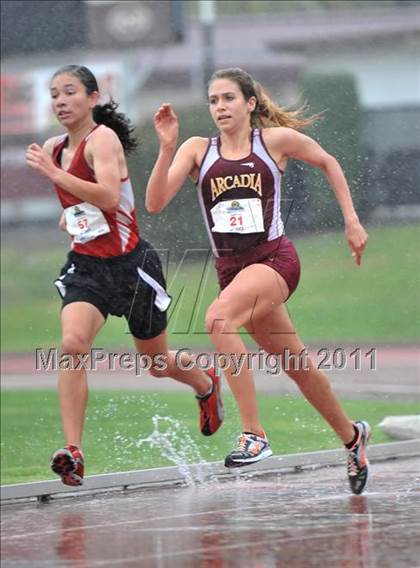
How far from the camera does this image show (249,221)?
6836mm

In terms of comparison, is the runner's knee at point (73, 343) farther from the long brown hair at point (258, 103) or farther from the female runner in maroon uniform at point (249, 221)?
the long brown hair at point (258, 103)

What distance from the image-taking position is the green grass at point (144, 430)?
8977 mm

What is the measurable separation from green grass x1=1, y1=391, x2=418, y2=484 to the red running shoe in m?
0.64

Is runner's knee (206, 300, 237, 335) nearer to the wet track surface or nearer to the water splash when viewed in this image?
the wet track surface

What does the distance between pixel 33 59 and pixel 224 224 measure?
7301 mm

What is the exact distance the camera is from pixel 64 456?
629cm

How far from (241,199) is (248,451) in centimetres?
122

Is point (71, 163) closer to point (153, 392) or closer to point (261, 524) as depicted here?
point (261, 524)

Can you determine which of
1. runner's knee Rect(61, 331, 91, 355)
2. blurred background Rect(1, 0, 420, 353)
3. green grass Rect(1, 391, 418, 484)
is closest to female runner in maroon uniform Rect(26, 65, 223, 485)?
runner's knee Rect(61, 331, 91, 355)

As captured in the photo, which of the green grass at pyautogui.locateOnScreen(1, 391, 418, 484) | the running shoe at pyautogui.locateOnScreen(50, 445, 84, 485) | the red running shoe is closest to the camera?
the running shoe at pyautogui.locateOnScreen(50, 445, 84, 485)

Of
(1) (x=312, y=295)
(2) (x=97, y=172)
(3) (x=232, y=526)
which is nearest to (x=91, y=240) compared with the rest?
(2) (x=97, y=172)

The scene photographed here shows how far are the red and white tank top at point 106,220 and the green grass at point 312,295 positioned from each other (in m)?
3.69

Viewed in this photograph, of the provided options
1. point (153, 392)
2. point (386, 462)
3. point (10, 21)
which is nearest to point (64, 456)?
point (386, 462)

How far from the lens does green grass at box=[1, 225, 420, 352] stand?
36.6 ft
